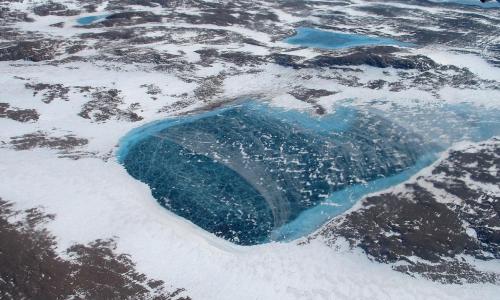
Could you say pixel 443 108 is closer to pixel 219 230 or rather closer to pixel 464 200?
pixel 464 200

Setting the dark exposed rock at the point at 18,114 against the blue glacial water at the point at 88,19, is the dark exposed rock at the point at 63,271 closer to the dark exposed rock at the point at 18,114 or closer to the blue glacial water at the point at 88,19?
the dark exposed rock at the point at 18,114

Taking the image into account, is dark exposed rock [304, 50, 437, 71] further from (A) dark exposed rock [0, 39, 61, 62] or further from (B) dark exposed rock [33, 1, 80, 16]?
(B) dark exposed rock [33, 1, 80, 16]

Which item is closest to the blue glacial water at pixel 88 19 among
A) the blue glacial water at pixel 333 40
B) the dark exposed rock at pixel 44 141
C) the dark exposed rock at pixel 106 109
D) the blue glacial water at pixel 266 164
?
the dark exposed rock at pixel 106 109

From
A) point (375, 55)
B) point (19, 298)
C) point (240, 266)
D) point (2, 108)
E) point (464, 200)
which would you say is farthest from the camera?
point (375, 55)

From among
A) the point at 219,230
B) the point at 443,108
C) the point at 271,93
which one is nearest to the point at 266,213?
the point at 219,230

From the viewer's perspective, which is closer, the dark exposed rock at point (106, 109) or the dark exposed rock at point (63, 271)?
the dark exposed rock at point (63, 271)

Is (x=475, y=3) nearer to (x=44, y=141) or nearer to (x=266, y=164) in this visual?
(x=266, y=164)

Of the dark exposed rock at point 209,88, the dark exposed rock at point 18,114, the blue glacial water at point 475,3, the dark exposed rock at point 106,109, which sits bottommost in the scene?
Answer: the dark exposed rock at point 18,114

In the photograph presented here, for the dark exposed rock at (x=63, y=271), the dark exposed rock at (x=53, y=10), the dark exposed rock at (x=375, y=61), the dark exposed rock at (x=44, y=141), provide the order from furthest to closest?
the dark exposed rock at (x=53, y=10), the dark exposed rock at (x=375, y=61), the dark exposed rock at (x=44, y=141), the dark exposed rock at (x=63, y=271)

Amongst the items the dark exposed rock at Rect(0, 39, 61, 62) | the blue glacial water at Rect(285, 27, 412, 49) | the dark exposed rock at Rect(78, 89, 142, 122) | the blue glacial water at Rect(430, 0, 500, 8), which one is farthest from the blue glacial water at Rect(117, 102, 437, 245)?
the blue glacial water at Rect(430, 0, 500, 8)
